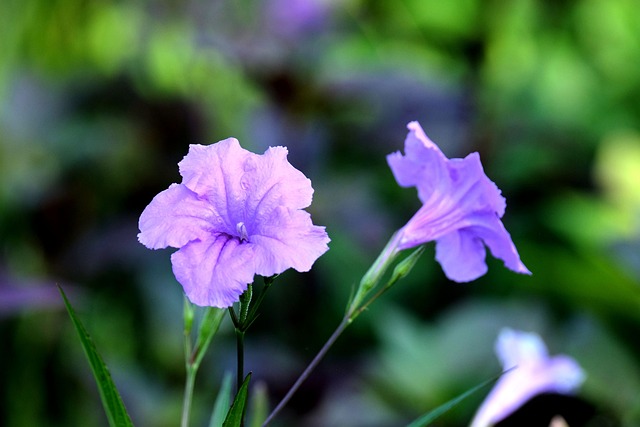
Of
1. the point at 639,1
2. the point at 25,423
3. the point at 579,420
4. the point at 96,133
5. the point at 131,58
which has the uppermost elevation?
the point at 639,1

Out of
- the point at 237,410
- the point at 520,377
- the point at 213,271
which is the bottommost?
the point at 520,377

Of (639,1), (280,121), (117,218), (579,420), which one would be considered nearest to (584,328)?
(579,420)

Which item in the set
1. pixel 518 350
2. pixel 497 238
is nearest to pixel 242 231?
pixel 497 238

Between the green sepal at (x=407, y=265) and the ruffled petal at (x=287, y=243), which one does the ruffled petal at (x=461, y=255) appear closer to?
the green sepal at (x=407, y=265)

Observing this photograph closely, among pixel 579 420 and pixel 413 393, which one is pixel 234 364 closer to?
pixel 413 393

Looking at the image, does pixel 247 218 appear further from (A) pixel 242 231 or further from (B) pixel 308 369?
(B) pixel 308 369

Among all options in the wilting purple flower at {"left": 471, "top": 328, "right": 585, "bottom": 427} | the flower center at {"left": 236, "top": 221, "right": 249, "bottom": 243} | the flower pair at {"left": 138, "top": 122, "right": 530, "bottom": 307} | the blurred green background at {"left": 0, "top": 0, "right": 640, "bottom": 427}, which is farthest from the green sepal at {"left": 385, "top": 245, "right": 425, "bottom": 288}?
the blurred green background at {"left": 0, "top": 0, "right": 640, "bottom": 427}

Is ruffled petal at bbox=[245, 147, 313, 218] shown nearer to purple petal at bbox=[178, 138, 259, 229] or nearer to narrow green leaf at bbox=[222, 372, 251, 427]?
purple petal at bbox=[178, 138, 259, 229]

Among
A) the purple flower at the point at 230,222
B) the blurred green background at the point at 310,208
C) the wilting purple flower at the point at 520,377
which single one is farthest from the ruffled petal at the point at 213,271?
the blurred green background at the point at 310,208
